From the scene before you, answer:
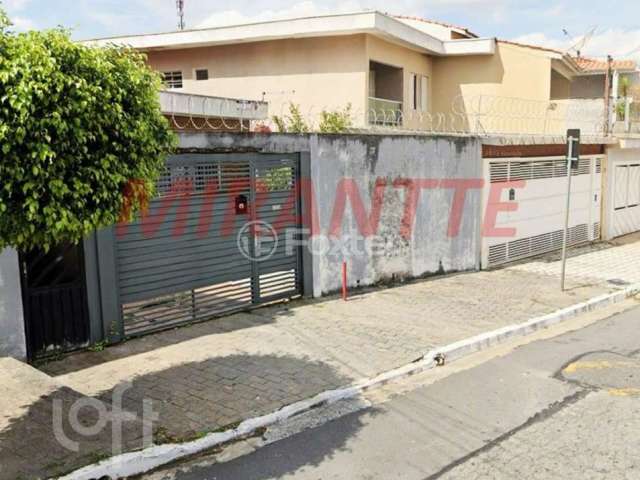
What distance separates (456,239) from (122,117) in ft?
29.8

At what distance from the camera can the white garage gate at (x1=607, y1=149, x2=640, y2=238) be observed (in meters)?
17.5

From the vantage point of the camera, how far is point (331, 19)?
16266 mm

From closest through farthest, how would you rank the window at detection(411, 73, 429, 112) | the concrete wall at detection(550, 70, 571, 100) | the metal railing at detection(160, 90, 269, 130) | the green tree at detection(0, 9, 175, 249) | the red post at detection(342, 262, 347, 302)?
the green tree at detection(0, 9, 175, 249) → the red post at detection(342, 262, 347, 302) → the metal railing at detection(160, 90, 269, 130) → the window at detection(411, 73, 429, 112) → the concrete wall at detection(550, 70, 571, 100)

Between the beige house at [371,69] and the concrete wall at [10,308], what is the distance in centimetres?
1081

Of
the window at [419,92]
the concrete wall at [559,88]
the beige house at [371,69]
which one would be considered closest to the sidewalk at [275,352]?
the beige house at [371,69]

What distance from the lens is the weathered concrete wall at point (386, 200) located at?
9.77m

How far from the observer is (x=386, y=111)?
1852 cm

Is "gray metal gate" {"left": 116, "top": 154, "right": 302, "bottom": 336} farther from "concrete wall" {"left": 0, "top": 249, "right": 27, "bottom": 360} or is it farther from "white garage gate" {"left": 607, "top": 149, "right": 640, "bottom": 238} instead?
"white garage gate" {"left": 607, "top": 149, "right": 640, "bottom": 238}

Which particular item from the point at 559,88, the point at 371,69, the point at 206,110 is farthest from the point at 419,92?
the point at 206,110

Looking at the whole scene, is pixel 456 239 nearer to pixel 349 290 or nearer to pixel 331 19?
pixel 349 290

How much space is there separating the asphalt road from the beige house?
29.4 ft

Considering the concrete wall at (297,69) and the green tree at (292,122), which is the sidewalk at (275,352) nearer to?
the green tree at (292,122)

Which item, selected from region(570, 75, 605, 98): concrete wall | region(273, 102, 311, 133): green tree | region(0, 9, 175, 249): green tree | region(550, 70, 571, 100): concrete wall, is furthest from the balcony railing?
region(0, 9, 175, 249): green tree

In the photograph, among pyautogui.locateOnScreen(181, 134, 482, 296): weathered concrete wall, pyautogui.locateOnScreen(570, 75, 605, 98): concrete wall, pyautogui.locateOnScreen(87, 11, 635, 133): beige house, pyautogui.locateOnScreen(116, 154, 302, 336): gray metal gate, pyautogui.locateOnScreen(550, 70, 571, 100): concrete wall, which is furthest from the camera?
pyautogui.locateOnScreen(570, 75, 605, 98): concrete wall
